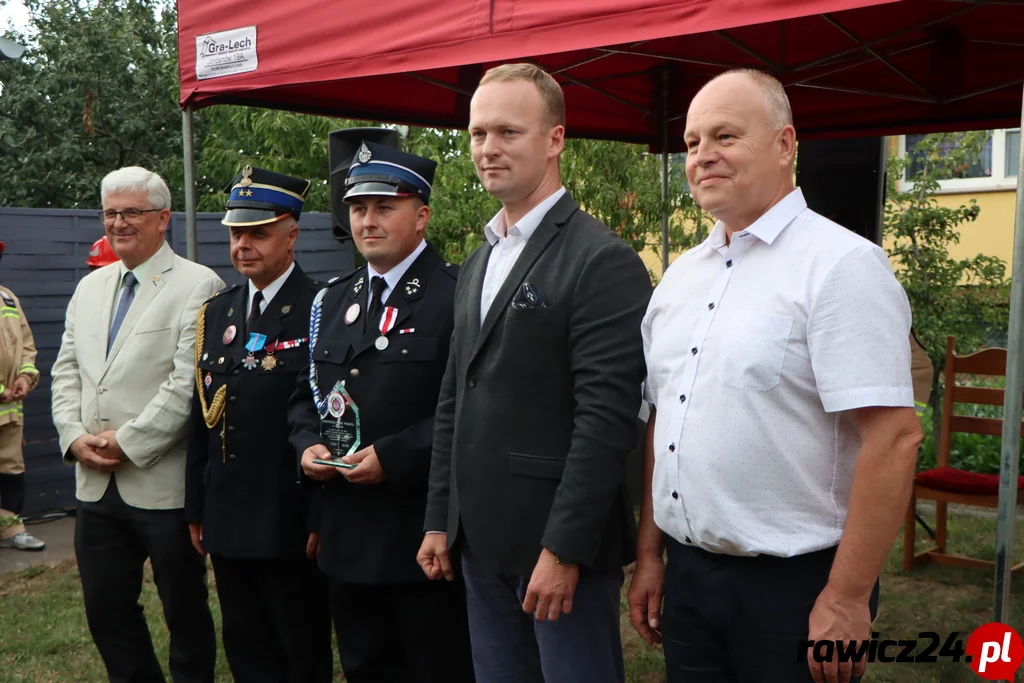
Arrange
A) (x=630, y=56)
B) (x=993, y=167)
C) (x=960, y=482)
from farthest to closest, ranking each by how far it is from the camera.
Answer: (x=993, y=167) → (x=630, y=56) → (x=960, y=482)

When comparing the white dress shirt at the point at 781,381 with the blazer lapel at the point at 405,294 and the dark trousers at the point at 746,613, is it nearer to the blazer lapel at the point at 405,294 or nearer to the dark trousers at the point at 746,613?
the dark trousers at the point at 746,613

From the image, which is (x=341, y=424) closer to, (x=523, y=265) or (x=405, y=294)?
(x=405, y=294)

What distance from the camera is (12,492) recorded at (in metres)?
6.05

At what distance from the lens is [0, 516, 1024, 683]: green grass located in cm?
406

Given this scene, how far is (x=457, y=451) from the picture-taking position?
95.0 inches

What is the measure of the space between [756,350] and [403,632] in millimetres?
1556

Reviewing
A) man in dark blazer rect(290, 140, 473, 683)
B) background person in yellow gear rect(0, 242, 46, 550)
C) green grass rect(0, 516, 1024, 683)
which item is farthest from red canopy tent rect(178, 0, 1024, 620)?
background person in yellow gear rect(0, 242, 46, 550)

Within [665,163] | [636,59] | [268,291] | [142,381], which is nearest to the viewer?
[268,291]

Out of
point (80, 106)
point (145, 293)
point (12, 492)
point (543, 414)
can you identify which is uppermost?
point (80, 106)

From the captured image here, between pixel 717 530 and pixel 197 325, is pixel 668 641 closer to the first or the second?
pixel 717 530

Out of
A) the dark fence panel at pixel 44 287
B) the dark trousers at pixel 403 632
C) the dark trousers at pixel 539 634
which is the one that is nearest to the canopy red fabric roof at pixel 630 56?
the dark trousers at pixel 539 634

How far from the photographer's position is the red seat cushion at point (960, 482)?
4871 millimetres

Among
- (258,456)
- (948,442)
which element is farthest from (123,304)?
(948,442)

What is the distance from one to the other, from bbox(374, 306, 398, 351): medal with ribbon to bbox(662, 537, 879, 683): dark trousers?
119cm
